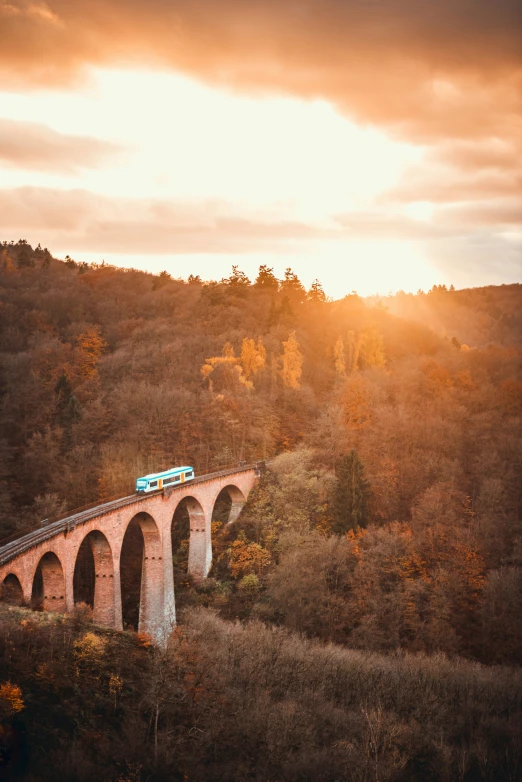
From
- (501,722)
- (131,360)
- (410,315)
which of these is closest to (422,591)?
→ (501,722)

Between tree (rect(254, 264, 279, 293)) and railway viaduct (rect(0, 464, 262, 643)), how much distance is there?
140 feet

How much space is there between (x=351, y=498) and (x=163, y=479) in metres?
13.3

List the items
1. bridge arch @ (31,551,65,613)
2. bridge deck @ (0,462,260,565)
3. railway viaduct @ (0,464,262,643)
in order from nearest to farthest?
bridge deck @ (0,462,260,565) < railway viaduct @ (0,464,262,643) < bridge arch @ (31,551,65,613)

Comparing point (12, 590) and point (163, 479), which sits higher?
point (163, 479)

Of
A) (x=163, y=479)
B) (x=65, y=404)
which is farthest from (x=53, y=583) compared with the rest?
(x=65, y=404)

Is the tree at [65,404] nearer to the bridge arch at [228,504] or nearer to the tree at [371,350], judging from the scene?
the bridge arch at [228,504]

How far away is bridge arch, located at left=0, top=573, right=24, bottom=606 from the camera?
2436cm

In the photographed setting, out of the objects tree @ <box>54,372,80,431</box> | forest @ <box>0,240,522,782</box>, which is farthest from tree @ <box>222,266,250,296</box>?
tree @ <box>54,372,80,431</box>

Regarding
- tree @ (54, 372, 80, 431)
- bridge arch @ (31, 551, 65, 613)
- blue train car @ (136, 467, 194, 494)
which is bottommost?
bridge arch @ (31, 551, 65, 613)

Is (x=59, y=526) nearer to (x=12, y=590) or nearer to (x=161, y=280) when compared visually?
(x=12, y=590)

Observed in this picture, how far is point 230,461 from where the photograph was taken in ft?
169

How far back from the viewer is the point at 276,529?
1777 inches

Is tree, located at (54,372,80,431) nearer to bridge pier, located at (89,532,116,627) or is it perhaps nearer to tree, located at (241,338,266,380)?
tree, located at (241,338,266,380)

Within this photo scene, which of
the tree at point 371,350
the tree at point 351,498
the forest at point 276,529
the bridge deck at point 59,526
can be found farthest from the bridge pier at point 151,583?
the tree at point 371,350
